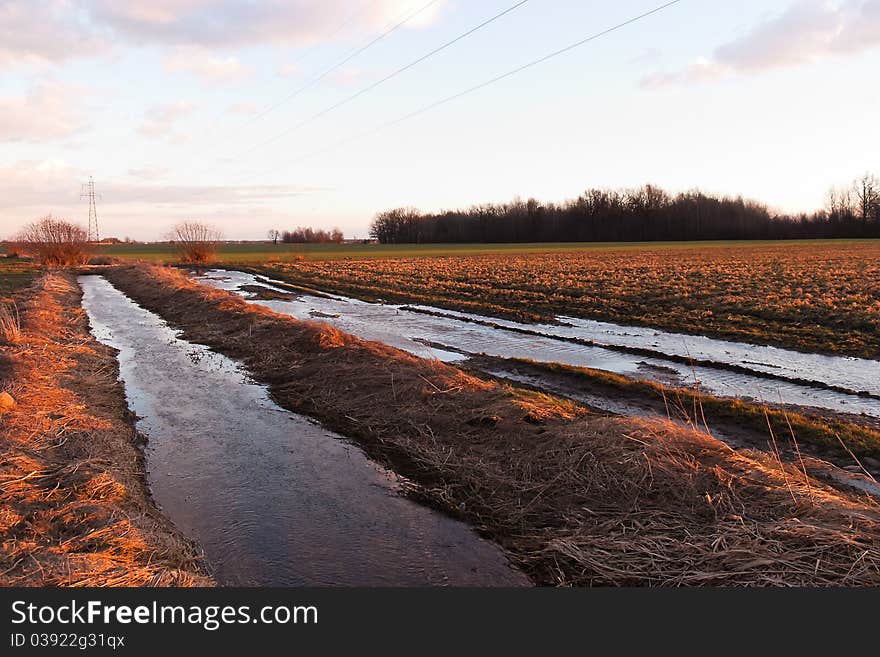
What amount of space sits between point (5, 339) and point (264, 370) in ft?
22.6

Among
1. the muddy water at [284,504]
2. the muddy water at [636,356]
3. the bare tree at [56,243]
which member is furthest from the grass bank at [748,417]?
the bare tree at [56,243]

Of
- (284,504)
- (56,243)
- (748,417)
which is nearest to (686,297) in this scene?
(748,417)

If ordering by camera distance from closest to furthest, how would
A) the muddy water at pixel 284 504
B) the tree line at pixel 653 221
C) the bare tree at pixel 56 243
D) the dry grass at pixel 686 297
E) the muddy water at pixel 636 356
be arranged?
the muddy water at pixel 284 504 → the muddy water at pixel 636 356 → the dry grass at pixel 686 297 → the bare tree at pixel 56 243 → the tree line at pixel 653 221

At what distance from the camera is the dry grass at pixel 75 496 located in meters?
5.61

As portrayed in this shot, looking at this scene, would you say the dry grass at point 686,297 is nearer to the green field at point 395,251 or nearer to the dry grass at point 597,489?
the dry grass at point 597,489

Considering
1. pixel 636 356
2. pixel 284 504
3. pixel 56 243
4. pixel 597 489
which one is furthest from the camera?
pixel 56 243

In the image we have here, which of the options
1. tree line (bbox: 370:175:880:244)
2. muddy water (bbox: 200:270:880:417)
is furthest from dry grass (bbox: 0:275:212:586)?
tree line (bbox: 370:175:880:244)

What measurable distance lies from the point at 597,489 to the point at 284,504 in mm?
4036

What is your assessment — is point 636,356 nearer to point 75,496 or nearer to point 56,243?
point 75,496

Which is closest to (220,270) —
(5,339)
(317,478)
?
(5,339)

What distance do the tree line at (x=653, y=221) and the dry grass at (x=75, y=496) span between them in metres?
127

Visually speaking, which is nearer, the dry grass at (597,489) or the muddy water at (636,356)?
the dry grass at (597,489)

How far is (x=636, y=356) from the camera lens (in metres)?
16.2

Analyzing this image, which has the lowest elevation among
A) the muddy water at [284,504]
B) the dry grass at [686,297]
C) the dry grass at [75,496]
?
the muddy water at [284,504]
